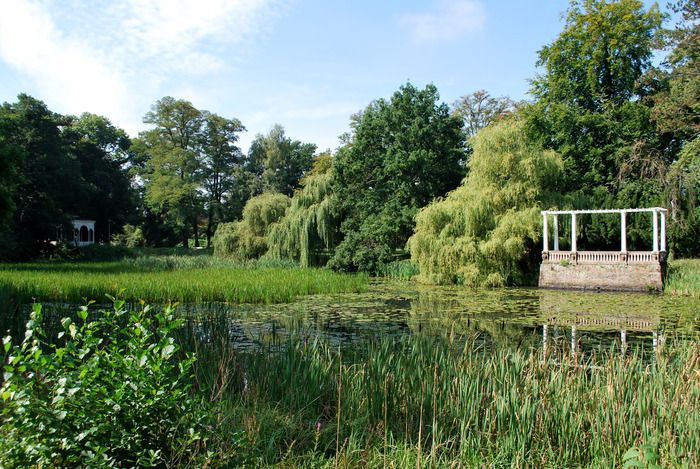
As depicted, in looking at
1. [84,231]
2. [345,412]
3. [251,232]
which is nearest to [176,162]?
[84,231]

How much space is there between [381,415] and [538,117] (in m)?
24.2

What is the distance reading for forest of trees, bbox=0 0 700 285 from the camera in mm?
20516

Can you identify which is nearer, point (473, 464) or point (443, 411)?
point (473, 464)

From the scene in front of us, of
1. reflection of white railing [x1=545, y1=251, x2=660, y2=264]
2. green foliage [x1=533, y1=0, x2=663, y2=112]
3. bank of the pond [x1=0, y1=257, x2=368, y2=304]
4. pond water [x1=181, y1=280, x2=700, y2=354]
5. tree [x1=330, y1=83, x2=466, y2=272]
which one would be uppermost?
green foliage [x1=533, y1=0, x2=663, y2=112]

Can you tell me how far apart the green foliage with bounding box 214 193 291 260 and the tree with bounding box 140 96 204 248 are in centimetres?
1217

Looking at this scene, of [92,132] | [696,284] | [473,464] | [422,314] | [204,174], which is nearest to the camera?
[473,464]

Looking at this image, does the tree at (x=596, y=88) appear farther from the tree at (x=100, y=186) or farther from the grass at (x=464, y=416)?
the tree at (x=100, y=186)

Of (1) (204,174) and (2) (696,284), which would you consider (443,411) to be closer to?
(2) (696,284)

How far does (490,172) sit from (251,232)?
1260 centimetres

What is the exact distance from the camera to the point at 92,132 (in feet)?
150

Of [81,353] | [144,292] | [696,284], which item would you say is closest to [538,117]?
[696,284]

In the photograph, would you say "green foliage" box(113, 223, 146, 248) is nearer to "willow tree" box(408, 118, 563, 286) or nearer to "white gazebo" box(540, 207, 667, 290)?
"willow tree" box(408, 118, 563, 286)

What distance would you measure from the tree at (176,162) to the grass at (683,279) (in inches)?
1214

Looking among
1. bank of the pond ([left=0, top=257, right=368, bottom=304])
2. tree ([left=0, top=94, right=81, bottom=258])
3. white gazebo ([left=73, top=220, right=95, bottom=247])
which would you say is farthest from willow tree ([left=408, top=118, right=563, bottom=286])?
white gazebo ([left=73, top=220, right=95, bottom=247])
